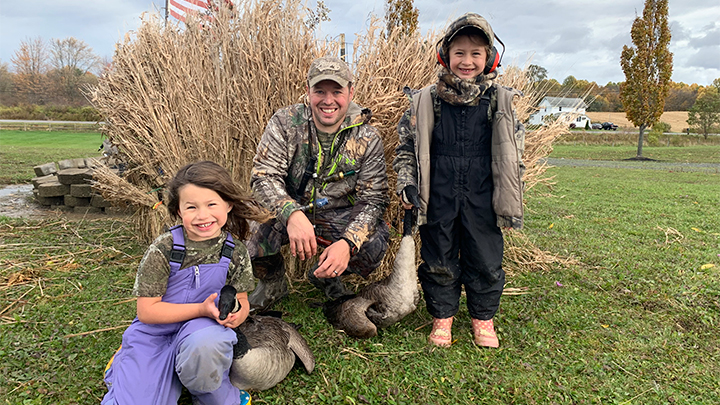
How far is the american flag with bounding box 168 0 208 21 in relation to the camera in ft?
16.1

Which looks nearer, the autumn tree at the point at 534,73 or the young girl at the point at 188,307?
the young girl at the point at 188,307

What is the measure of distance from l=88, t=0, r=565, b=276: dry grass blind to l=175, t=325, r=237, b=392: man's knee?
2.22 m

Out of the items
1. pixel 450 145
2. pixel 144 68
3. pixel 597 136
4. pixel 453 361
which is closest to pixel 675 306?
pixel 453 361

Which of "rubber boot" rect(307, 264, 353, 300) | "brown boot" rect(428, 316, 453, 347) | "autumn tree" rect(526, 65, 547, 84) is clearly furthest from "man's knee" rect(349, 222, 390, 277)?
"autumn tree" rect(526, 65, 547, 84)

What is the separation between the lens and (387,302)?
10.6 ft

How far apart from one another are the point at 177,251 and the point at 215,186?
14.5 inches

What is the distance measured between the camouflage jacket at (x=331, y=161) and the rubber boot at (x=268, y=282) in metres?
0.58

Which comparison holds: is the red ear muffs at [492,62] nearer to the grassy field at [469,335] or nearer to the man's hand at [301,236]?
the man's hand at [301,236]

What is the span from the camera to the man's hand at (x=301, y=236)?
2.86 m

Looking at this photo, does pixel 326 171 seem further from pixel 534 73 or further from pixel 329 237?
pixel 534 73

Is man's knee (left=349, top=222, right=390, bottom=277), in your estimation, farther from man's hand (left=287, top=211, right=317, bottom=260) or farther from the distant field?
the distant field

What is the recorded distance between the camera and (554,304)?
152 inches

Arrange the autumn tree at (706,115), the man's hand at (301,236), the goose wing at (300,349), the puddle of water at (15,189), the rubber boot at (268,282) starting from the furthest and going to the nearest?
the autumn tree at (706,115) → the puddle of water at (15,189) → the rubber boot at (268,282) → the man's hand at (301,236) → the goose wing at (300,349)

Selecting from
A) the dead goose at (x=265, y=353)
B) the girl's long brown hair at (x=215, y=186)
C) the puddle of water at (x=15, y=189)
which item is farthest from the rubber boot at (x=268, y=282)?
the puddle of water at (x=15, y=189)
